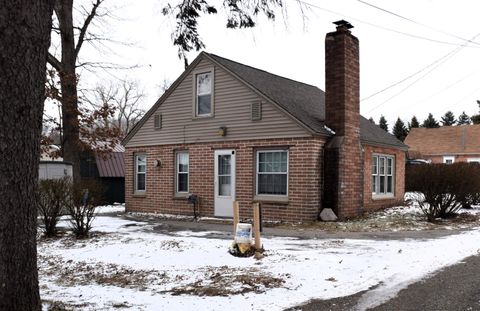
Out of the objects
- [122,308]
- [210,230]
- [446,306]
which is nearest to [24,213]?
[122,308]

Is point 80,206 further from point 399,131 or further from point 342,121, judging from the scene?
point 399,131

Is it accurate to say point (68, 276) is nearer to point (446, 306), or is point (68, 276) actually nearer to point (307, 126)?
point (446, 306)

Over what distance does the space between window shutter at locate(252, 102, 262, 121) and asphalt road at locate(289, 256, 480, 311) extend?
8502 mm

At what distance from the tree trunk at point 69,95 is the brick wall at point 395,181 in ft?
36.1

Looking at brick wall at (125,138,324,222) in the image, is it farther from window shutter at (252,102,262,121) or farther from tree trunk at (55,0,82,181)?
tree trunk at (55,0,82,181)

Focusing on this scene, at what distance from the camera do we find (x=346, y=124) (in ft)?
46.0

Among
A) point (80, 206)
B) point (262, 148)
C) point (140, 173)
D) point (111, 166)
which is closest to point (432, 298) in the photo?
point (80, 206)

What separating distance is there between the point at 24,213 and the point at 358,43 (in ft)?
41.9

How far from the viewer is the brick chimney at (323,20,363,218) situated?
13.7 metres

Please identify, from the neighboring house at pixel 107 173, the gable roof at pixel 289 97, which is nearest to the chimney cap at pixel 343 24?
the gable roof at pixel 289 97

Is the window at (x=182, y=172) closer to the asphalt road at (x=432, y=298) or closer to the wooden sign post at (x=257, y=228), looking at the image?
the wooden sign post at (x=257, y=228)

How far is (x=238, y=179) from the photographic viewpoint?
15008 mm

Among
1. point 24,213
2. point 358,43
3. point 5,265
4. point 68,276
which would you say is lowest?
point 68,276

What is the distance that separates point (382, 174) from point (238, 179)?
18.6 ft
